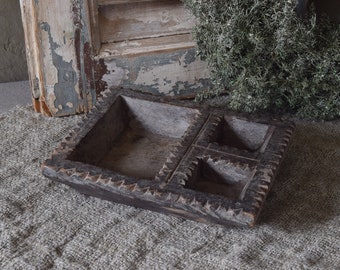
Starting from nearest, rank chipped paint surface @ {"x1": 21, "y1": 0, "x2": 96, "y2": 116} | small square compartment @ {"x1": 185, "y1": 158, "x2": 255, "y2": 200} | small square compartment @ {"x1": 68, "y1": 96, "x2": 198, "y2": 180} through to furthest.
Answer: small square compartment @ {"x1": 185, "y1": 158, "x2": 255, "y2": 200}
small square compartment @ {"x1": 68, "y1": 96, "x2": 198, "y2": 180}
chipped paint surface @ {"x1": 21, "y1": 0, "x2": 96, "y2": 116}

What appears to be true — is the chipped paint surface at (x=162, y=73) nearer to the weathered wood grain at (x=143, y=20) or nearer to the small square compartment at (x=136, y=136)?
the weathered wood grain at (x=143, y=20)

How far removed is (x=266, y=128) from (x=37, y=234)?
0.65 meters

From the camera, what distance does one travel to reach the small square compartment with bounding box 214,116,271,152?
1.58 metres

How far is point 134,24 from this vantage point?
5.86 feet

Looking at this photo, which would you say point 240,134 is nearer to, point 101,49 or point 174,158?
point 174,158

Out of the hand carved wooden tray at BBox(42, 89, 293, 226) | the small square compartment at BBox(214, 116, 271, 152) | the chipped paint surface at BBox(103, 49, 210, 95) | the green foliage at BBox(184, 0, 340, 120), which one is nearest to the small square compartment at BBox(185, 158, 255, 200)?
the hand carved wooden tray at BBox(42, 89, 293, 226)

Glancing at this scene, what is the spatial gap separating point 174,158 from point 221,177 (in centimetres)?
14

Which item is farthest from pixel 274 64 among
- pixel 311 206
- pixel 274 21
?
pixel 311 206

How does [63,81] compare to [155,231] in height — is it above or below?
above

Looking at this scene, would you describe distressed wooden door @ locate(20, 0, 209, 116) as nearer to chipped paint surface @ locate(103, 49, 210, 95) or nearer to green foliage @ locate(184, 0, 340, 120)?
chipped paint surface @ locate(103, 49, 210, 95)

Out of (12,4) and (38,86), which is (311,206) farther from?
(12,4)

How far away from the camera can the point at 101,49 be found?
1772 millimetres

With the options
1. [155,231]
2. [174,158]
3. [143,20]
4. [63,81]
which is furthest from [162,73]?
[155,231]

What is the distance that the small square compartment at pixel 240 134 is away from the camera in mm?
1576
